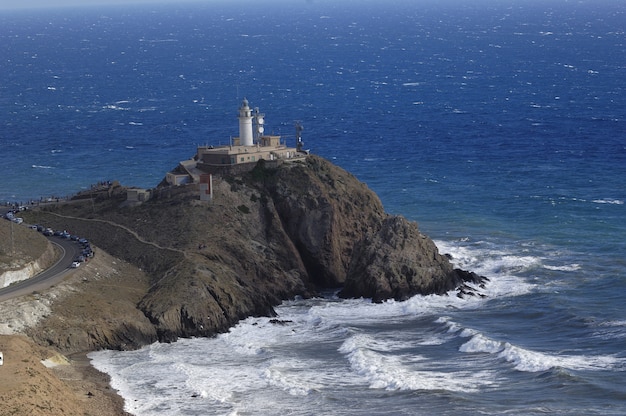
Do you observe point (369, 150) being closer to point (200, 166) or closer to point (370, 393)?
point (200, 166)

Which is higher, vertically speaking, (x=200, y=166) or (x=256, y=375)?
(x=200, y=166)

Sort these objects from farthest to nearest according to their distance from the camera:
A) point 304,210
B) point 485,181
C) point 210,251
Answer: point 485,181 → point 304,210 → point 210,251

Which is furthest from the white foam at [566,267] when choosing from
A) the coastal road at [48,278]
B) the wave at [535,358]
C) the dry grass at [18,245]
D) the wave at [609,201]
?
the dry grass at [18,245]

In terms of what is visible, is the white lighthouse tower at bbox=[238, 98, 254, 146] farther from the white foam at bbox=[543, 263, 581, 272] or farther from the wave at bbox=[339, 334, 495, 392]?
the wave at bbox=[339, 334, 495, 392]

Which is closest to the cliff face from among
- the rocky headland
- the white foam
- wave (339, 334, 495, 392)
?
A: the rocky headland

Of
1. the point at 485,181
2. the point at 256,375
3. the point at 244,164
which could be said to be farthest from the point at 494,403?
the point at 485,181
